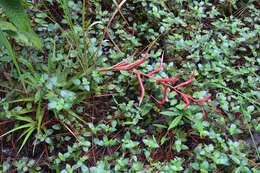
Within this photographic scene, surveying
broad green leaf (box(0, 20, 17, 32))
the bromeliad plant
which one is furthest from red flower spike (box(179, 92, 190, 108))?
broad green leaf (box(0, 20, 17, 32))

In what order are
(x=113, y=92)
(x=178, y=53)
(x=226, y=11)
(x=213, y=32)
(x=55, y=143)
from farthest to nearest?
1. (x=226, y=11)
2. (x=213, y=32)
3. (x=178, y=53)
4. (x=113, y=92)
5. (x=55, y=143)

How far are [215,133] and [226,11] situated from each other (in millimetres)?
994

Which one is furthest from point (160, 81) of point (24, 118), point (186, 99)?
point (24, 118)

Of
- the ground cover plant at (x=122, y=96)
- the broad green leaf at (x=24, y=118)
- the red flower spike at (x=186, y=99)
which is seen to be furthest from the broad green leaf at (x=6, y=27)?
the red flower spike at (x=186, y=99)

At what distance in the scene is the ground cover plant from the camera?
74.5 inches

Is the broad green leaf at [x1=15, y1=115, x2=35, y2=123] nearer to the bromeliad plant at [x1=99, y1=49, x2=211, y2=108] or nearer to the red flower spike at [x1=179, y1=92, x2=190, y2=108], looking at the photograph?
the bromeliad plant at [x1=99, y1=49, x2=211, y2=108]

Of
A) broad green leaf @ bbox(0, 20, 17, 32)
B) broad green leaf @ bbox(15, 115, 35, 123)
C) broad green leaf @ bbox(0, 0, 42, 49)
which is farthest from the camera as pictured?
broad green leaf @ bbox(15, 115, 35, 123)

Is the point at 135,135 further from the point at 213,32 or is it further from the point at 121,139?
the point at 213,32

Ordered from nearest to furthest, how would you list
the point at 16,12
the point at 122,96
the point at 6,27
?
the point at 16,12 → the point at 6,27 → the point at 122,96

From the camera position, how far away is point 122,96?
209cm

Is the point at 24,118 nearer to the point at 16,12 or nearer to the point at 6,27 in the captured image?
the point at 6,27

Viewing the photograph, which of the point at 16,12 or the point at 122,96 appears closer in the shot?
the point at 16,12

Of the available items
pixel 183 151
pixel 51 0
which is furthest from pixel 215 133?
pixel 51 0

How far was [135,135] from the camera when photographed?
1.99m
